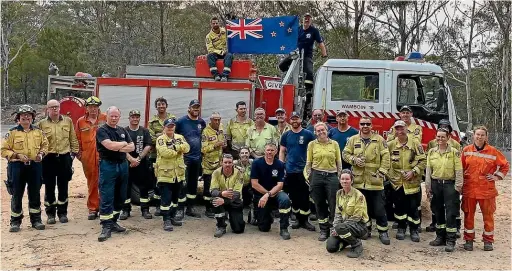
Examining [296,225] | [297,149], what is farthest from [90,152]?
[296,225]

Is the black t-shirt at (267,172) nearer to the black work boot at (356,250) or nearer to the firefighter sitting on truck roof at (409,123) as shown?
the black work boot at (356,250)

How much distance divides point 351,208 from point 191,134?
2.75 metres

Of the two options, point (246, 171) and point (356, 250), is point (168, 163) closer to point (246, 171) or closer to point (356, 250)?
point (246, 171)

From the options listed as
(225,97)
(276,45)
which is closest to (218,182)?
(225,97)

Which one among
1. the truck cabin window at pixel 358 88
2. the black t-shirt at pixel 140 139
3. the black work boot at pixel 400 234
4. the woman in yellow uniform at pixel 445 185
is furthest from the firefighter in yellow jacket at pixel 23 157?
the woman in yellow uniform at pixel 445 185

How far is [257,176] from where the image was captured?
6.78 metres

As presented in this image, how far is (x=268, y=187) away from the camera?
6805 millimetres

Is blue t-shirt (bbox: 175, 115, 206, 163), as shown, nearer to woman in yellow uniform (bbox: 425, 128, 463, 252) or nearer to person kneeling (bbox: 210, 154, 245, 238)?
person kneeling (bbox: 210, 154, 245, 238)

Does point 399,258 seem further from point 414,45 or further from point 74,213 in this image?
point 414,45

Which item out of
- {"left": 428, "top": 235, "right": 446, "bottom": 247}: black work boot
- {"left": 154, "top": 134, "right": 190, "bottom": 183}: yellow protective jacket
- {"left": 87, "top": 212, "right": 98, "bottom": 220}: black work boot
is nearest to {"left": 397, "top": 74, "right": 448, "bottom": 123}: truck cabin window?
{"left": 428, "top": 235, "right": 446, "bottom": 247}: black work boot

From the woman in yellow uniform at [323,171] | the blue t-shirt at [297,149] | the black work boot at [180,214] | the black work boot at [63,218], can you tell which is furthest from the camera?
the black work boot at [180,214]

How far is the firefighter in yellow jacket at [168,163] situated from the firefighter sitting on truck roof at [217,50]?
1904mm

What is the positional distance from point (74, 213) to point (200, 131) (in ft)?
8.39

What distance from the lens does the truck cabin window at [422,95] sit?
8016 millimetres
